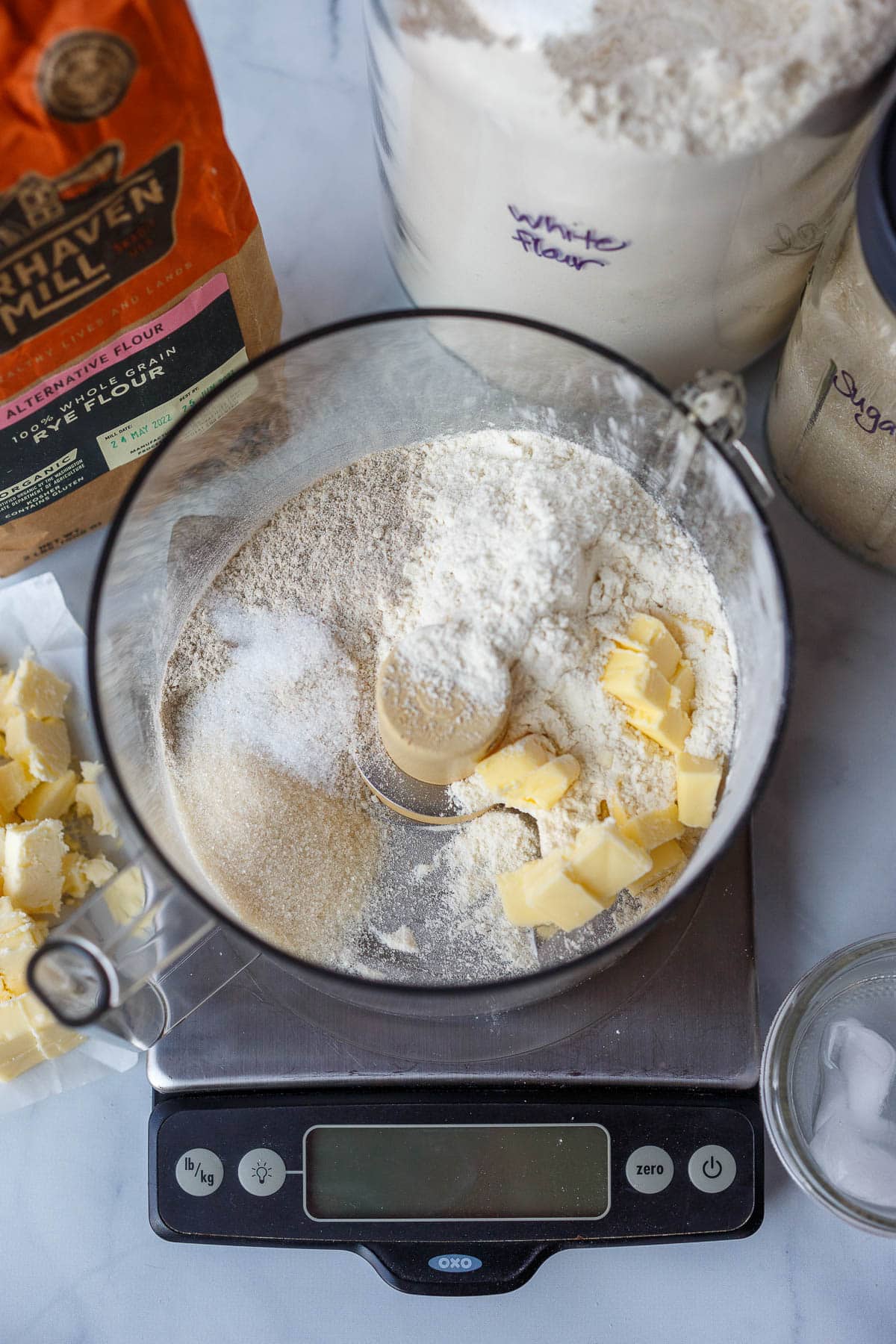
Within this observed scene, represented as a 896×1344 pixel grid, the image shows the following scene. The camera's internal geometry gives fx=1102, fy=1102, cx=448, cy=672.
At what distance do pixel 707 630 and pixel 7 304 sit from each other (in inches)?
15.7

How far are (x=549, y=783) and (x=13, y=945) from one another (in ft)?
1.11

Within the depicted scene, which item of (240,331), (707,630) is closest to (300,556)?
(240,331)

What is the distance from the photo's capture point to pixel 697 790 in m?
0.57

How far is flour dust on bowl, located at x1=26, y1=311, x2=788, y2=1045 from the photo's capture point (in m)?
0.57

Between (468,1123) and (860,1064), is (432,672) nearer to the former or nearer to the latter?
(468,1123)

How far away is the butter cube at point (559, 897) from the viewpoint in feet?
1.80

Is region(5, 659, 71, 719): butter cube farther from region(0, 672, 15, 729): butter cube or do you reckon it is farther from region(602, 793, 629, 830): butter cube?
region(602, 793, 629, 830): butter cube

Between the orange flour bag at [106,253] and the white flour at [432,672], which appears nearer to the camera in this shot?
the orange flour bag at [106,253]

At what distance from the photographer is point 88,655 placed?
0.51 m

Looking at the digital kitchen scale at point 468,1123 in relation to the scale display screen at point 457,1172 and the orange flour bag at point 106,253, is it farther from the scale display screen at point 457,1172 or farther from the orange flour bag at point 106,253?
the orange flour bag at point 106,253

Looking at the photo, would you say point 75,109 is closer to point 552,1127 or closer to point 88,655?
point 88,655

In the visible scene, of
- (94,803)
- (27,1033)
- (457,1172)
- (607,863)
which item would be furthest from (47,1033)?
(607,863)

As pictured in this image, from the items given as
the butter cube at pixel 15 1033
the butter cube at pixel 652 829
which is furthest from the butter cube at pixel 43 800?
the butter cube at pixel 652 829

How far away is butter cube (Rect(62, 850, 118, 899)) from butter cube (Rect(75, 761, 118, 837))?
22 millimetres
